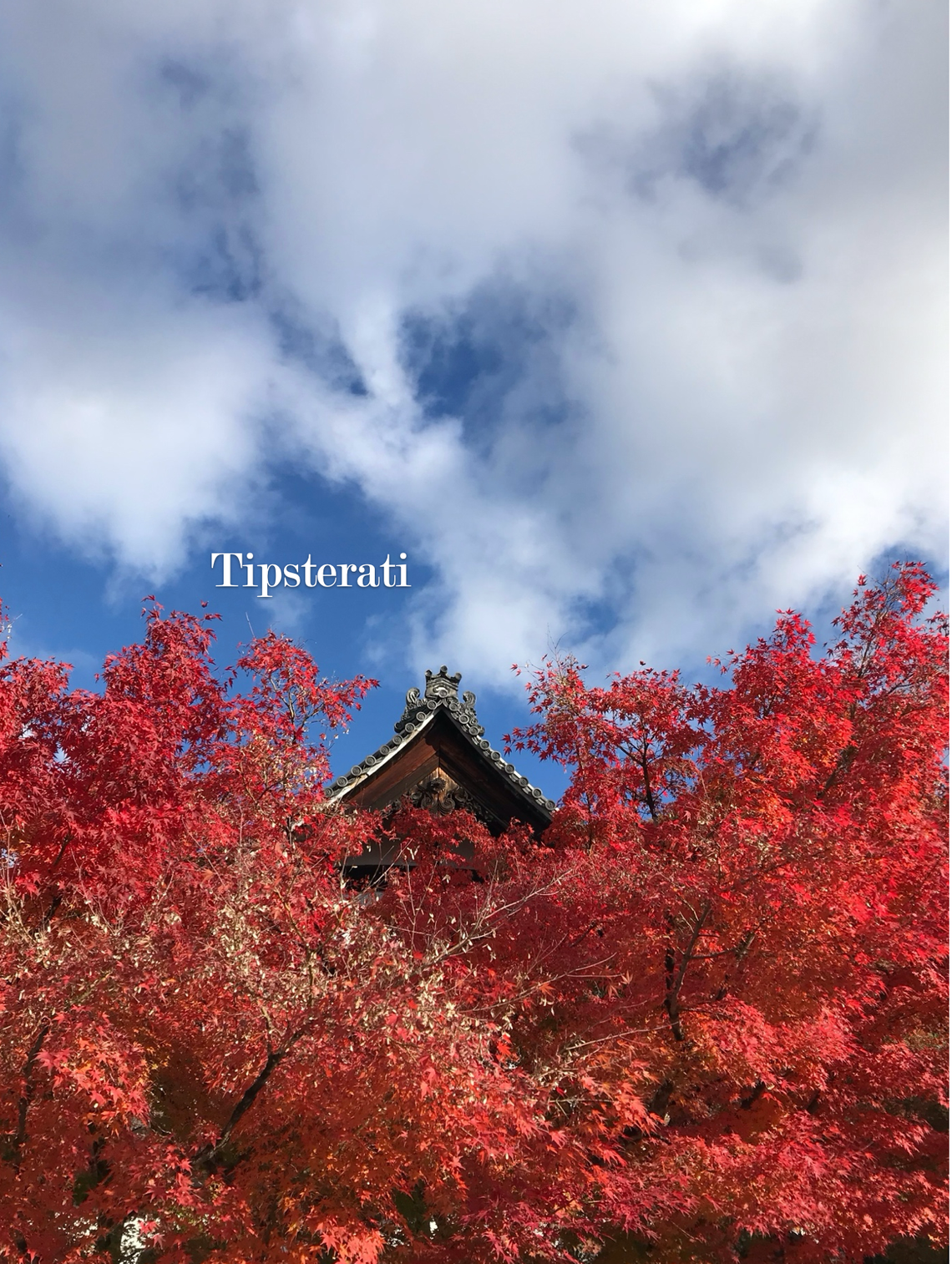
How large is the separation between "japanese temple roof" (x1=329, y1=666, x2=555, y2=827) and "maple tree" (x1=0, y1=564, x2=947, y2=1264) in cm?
450

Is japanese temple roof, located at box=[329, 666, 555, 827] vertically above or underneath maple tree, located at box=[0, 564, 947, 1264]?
above

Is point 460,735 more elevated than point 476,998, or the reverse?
point 460,735

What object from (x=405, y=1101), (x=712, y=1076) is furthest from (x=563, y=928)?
(x=405, y=1101)

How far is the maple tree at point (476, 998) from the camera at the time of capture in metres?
5.61

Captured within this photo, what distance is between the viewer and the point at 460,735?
16328 millimetres

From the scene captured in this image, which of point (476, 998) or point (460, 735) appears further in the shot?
point (460, 735)

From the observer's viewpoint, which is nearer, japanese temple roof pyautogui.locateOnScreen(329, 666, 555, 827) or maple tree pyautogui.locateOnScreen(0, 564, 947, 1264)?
maple tree pyautogui.locateOnScreen(0, 564, 947, 1264)

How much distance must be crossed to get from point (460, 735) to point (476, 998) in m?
8.94

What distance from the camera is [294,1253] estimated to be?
5.93m

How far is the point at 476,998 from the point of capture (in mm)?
7508

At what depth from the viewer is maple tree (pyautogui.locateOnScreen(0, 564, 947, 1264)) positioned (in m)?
5.61

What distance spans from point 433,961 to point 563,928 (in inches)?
124

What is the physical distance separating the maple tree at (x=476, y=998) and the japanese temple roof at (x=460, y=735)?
4.50 meters

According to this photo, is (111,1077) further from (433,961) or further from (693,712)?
(693,712)
